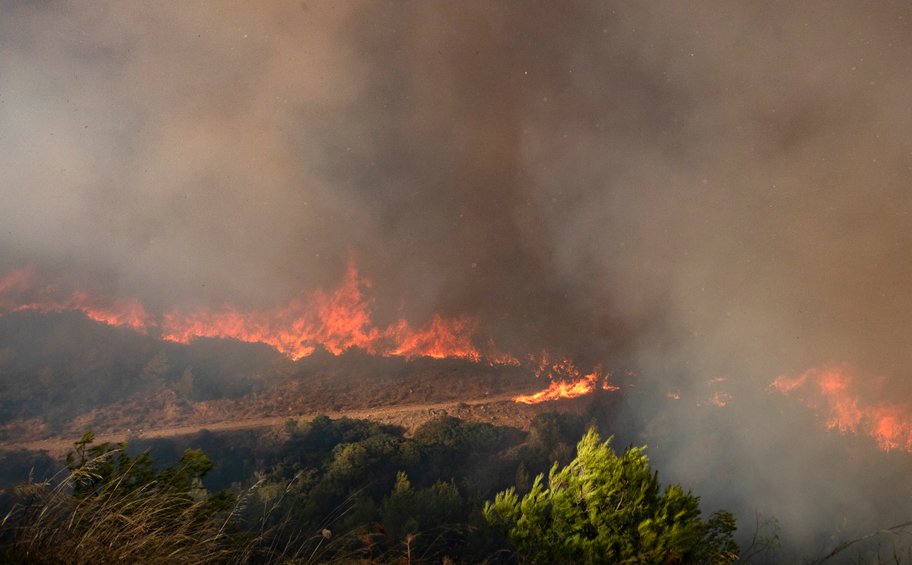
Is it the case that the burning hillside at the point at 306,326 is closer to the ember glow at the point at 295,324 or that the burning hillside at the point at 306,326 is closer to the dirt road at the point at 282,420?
the ember glow at the point at 295,324

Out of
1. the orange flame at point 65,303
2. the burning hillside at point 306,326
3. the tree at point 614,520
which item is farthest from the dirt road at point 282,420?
the tree at point 614,520

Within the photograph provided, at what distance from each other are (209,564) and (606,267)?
36483mm

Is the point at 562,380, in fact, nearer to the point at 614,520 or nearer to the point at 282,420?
the point at 282,420

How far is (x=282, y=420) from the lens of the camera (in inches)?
1081

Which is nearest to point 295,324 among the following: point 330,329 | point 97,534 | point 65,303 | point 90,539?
point 330,329

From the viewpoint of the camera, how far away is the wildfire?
31.7 meters

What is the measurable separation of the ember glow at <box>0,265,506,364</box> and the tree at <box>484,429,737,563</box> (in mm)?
28620

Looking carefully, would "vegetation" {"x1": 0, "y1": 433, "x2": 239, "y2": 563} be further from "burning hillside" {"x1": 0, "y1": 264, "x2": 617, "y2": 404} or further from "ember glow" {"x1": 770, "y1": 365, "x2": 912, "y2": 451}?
"ember glow" {"x1": 770, "y1": 365, "x2": 912, "y2": 451}

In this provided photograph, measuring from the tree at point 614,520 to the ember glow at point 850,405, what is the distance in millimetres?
29647

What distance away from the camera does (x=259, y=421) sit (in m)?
27.5

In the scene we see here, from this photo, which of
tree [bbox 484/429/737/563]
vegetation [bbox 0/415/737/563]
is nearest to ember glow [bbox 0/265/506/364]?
vegetation [bbox 0/415/737/563]

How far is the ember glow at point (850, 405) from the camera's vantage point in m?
28.7

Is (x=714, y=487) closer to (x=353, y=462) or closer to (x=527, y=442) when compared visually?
(x=527, y=442)

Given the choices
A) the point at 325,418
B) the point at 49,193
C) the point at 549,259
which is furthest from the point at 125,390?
the point at 549,259
